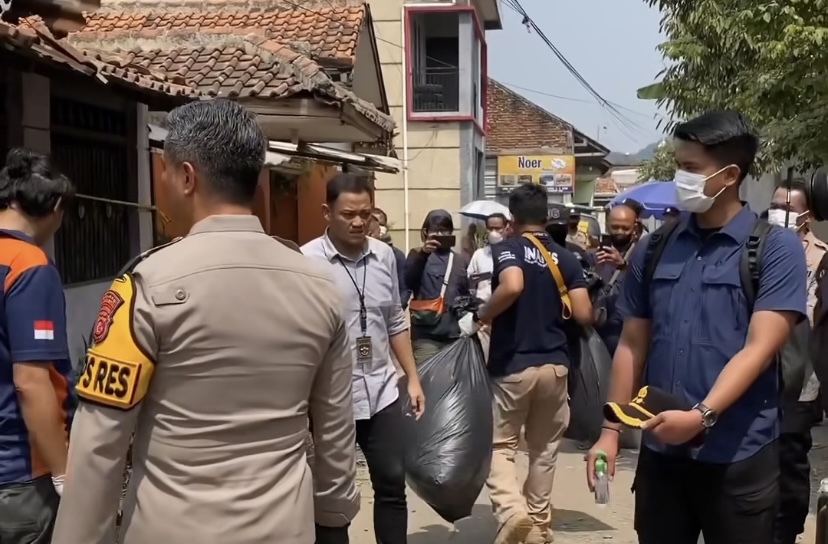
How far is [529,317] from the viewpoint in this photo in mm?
4980

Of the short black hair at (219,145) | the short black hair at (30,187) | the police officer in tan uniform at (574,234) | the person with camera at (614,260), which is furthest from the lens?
the police officer in tan uniform at (574,234)

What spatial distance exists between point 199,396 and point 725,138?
5.73 feet

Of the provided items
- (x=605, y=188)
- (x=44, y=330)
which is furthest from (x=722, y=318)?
(x=605, y=188)

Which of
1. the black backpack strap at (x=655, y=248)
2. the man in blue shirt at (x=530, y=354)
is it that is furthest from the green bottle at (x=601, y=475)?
the man in blue shirt at (x=530, y=354)

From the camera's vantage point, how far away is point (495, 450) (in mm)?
5074

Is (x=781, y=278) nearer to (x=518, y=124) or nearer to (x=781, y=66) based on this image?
(x=781, y=66)

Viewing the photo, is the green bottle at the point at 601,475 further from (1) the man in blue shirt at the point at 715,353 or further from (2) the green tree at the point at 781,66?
(2) the green tree at the point at 781,66

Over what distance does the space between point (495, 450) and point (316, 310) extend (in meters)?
3.06

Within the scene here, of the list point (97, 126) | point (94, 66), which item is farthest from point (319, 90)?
point (94, 66)

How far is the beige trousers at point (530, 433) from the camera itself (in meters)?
4.96

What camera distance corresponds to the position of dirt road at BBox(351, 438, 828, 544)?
5.33 m

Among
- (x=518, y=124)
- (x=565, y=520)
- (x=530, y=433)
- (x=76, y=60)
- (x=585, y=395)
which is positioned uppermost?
(x=518, y=124)

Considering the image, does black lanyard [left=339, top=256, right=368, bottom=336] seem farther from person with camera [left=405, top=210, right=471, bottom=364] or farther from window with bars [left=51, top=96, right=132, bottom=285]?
person with camera [left=405, top=210, right=471, bottom=364]

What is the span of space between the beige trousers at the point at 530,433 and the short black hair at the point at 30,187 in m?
2.69
